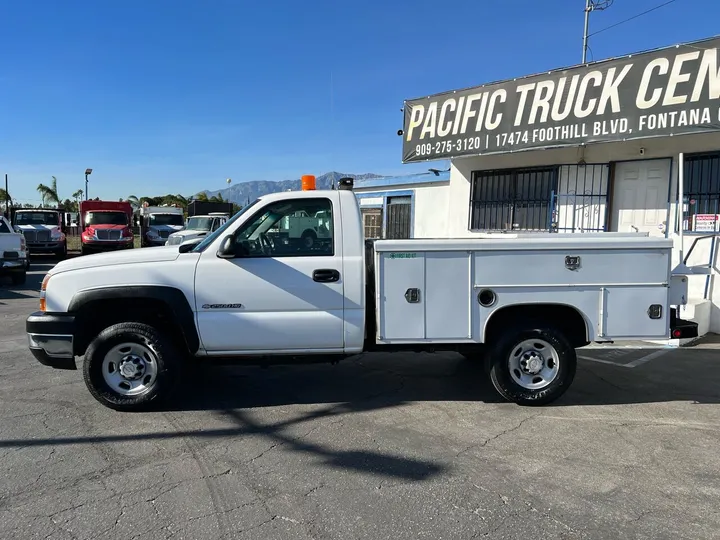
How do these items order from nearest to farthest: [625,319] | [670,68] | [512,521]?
[512,521]
[625,319]
[670,68]

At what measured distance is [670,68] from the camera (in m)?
8.02

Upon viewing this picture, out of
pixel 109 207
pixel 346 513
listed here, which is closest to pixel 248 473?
pixel 346 513

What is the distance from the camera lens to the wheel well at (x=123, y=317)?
4.77 meters

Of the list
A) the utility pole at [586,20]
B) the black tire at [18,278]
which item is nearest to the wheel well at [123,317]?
the black tire at [18,278]

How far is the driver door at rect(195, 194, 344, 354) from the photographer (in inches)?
187

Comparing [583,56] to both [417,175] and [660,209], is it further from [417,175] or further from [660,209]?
[660,209]

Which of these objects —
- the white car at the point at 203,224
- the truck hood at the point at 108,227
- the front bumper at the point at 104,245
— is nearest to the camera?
the white car at the point at 203,224

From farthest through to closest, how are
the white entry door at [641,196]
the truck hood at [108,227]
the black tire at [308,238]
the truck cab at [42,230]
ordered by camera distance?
the truck hood at [108,227] < the truck cab at [42,230] < the white entry door at [641,196] < the black tire at [308,238]

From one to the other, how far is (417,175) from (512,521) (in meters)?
11.5

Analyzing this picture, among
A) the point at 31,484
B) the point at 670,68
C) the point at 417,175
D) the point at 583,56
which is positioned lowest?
the point at 31,484

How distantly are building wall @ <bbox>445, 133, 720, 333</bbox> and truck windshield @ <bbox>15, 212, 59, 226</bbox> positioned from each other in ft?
60.4

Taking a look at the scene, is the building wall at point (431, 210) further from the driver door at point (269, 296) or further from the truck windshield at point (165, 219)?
the truck windshield at point (165, 219)

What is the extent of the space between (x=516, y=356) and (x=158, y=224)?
26.6 meters

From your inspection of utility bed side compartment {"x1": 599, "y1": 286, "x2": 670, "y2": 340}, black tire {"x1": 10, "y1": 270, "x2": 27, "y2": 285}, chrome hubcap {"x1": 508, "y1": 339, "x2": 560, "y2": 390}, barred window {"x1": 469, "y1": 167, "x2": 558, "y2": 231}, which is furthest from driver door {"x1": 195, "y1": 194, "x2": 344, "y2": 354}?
black tire {"x1": 10, "y1": 270, "x2": 27, "y2": 285}
